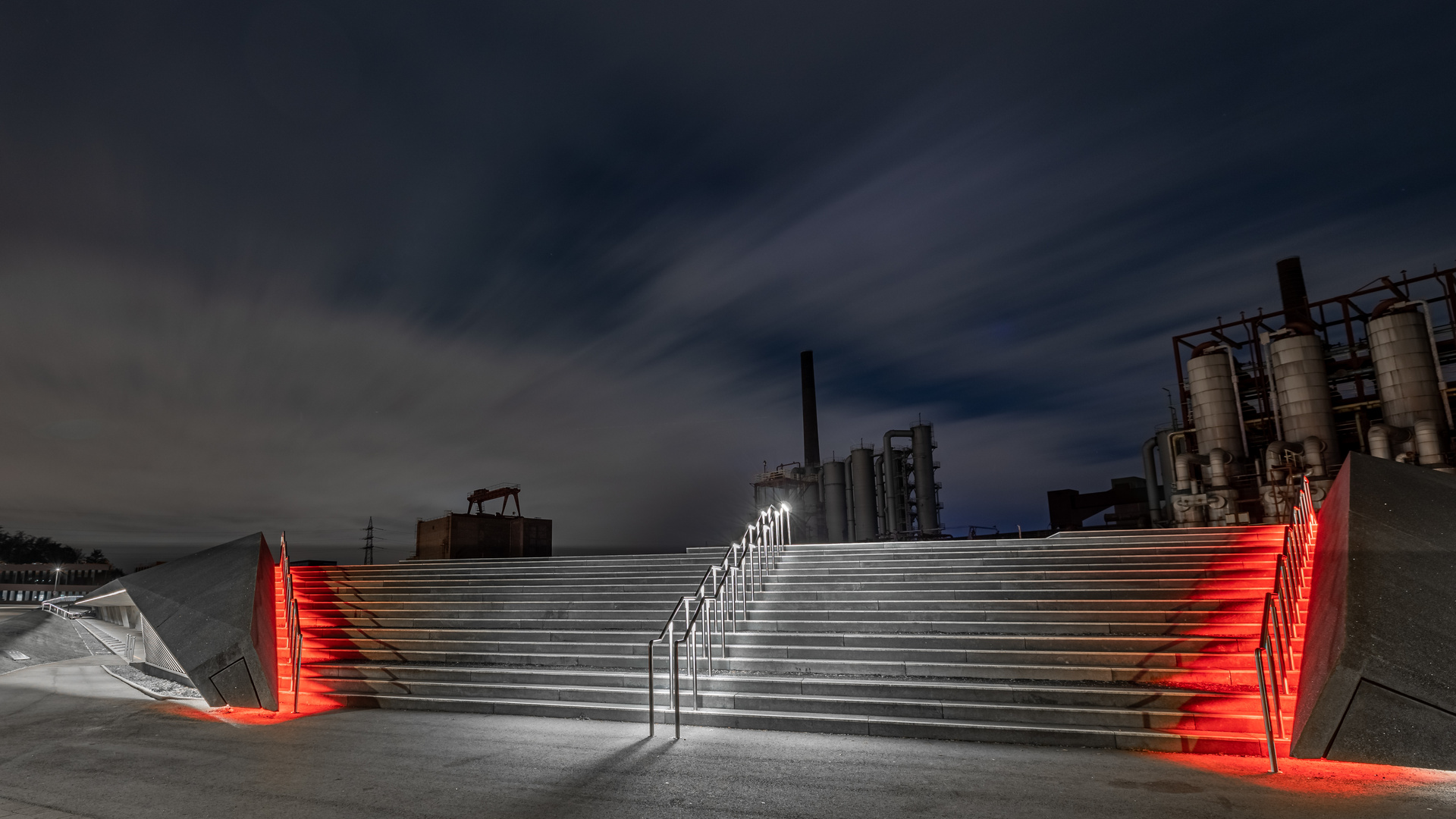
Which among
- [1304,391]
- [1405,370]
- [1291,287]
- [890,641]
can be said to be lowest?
[890,641]

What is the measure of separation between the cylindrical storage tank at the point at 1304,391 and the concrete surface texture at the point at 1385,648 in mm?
21367

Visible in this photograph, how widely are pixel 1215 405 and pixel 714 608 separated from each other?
85.2 feet

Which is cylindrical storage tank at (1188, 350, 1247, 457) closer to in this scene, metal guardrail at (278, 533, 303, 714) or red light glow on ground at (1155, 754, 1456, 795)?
red light glow on ground at (1155, 754, 1456, 795)

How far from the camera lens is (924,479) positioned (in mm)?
42250

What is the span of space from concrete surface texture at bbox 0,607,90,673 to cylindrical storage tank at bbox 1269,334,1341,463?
1378 inches

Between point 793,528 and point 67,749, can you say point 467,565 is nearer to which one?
point 67,749

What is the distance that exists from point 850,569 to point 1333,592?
A: 6.86m

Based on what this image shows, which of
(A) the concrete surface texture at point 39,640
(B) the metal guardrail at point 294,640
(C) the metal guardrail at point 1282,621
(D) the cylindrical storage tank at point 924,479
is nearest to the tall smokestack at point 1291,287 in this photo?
(D) the cylindrical storage tank at point 924,479

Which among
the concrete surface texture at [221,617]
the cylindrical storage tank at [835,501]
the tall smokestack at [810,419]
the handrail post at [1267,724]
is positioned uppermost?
the tall smokestack at [810,419]

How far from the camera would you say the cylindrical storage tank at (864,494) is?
1692 inches

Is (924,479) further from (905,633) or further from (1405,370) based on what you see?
(905,633)

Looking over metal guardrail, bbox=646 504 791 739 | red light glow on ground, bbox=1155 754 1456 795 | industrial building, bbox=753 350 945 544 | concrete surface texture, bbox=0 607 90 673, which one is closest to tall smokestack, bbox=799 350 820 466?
industrial building, bbox=753 350 945 544

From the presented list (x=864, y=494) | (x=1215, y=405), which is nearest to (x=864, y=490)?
(x=864, y=494)

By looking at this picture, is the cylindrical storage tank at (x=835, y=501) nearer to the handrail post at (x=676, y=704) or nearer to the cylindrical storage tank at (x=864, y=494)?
the cylindrical storage tank at (x=864, y=494)
